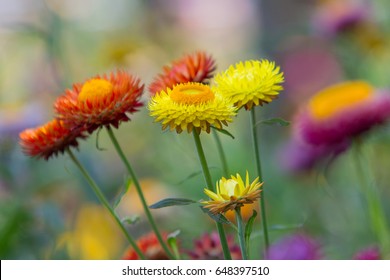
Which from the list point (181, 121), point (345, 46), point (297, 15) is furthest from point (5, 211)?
point (297, 15)

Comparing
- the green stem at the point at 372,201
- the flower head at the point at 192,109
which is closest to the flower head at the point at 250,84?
the flower head at the point at 192,109

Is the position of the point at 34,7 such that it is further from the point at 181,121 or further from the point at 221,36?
the point at 181,121

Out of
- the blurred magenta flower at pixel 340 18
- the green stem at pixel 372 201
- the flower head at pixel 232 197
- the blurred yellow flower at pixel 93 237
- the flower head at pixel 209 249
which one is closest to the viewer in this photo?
the flower head at pixel 232 197

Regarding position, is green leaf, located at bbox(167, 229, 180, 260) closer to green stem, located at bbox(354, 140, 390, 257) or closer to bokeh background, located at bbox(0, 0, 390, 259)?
bokeh background, located at bbox(0, 0, 390, 259)

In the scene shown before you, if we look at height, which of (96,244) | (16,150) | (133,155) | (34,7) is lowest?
(96,244)

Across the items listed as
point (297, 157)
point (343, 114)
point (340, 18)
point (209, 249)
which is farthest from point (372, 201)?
point (340, 18)

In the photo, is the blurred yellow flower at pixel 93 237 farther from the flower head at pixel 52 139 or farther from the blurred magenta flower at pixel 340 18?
the blurred magenta flower at pixel 340 18

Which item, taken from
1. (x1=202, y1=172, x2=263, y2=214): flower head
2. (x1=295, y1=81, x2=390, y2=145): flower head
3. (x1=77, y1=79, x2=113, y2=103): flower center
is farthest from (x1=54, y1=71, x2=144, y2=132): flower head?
(x1=295, y1=81, x2=390, y2=145): flower head
